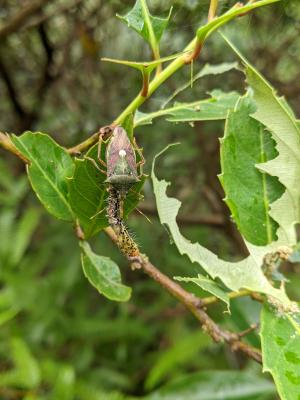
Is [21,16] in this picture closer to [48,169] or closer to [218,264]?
[48,169]

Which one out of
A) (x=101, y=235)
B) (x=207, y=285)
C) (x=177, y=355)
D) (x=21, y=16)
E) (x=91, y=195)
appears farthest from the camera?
(x=101, y=235)

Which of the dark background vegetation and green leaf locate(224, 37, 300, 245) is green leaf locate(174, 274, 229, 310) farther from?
the dark background vegetation

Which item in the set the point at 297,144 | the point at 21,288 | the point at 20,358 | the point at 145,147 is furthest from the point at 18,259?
the point at 297,144

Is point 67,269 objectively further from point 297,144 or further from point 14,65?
point 297,144

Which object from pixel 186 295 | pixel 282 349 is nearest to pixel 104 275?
pixel 186 295

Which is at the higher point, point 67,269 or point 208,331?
point 208,331

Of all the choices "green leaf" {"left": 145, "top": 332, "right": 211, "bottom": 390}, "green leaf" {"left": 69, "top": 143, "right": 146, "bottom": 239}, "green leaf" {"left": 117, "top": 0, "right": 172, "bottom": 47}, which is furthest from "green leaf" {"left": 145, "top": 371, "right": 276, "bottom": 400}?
"green leaf" {"left": 117, "top": 0, "right": 172, "bottom": 47}
